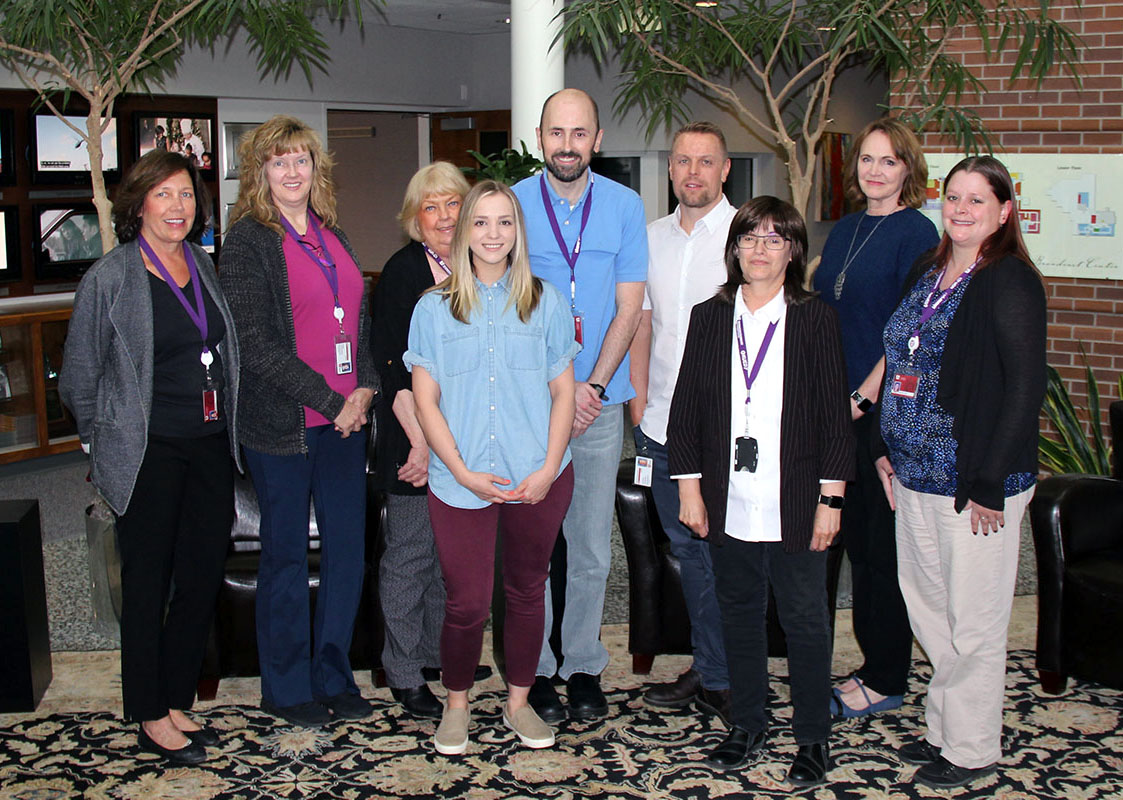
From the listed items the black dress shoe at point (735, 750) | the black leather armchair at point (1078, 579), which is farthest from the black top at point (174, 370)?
the black leather armchair at point (1078, 579)

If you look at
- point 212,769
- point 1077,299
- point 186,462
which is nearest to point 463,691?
point 212,769

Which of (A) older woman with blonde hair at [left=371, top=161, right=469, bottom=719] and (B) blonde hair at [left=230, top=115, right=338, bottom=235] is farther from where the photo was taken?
(A) older woman with blonde hair at [left=371, top=161, right=469, bottom=719]

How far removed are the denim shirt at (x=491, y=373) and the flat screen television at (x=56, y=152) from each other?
5.47 meters

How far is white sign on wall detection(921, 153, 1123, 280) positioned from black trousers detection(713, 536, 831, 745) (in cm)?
412

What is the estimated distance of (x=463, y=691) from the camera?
3354mm

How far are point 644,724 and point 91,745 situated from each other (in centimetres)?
167

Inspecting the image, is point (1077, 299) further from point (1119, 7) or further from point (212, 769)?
point (212, 769)

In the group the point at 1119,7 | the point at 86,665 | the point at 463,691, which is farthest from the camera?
the point at 1119,7

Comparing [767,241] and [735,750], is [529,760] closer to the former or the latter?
[735,750]

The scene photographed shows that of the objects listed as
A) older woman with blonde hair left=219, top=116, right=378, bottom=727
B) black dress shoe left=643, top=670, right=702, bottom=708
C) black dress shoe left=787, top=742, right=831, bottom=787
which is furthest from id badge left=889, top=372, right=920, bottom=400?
older woman with blonde hair left=219, top=116, right=378, bottom=727

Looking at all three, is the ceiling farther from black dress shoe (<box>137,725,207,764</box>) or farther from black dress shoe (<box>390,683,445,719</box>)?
black dress shoe (<box>137,725,207,764</box>)

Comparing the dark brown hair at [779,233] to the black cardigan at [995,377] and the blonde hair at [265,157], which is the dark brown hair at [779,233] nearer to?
the black cardigan at [995,377]

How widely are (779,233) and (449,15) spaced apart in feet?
24.6

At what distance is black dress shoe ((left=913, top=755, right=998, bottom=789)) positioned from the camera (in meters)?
3.07
